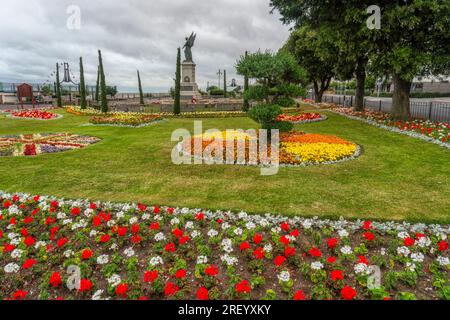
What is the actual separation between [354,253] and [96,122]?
2176 cm

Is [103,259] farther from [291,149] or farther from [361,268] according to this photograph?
[291,149]

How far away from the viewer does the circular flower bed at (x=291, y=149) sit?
10.4 metres

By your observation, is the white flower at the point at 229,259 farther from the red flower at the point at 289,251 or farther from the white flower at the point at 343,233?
the white flower at the point at 343,233

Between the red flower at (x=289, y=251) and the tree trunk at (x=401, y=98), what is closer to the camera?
the red flower at (x=289, y=251)

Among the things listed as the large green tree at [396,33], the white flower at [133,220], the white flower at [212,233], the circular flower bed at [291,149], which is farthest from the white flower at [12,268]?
the large green tree at [396,33]

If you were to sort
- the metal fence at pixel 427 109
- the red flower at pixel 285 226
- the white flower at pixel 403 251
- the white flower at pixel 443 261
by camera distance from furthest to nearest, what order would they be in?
the metal fence at pixel 427 109 < the red flower at pixel 285 226 < the white flower at pixel 403 251 < the white flower at pixel 443 261

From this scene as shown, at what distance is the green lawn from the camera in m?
6.64

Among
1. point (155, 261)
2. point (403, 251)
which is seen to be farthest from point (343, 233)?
point (155, 261)

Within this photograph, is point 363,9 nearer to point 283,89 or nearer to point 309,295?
point 283,89

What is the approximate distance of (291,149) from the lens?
11602 millimetres

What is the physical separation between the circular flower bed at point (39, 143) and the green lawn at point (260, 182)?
3.70ft
